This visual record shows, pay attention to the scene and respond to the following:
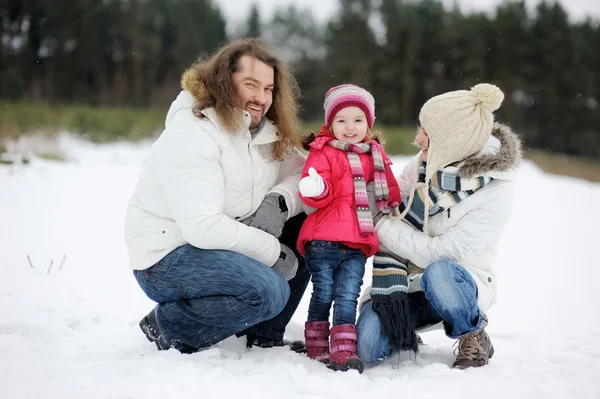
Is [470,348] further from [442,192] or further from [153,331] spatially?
[153,331]

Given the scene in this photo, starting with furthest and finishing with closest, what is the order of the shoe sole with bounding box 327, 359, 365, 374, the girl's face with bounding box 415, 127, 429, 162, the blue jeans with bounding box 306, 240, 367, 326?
the girl's face with bounding box 415, 127, 429, 162 → the blue jeans with bounding box 306, 240, 367, 326 → the shoe sole with bounding box 327, 359, 365, 374

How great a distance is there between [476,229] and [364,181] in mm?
565

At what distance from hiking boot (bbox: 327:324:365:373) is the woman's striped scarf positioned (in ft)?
0.57

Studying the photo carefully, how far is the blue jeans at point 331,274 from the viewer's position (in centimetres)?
271

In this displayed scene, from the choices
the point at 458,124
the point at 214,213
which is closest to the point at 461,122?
the point at 458,124

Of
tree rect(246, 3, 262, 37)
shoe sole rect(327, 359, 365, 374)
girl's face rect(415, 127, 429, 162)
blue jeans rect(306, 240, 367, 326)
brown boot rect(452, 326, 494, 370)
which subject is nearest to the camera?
shoe sole rect(327, 359, 365, 374)

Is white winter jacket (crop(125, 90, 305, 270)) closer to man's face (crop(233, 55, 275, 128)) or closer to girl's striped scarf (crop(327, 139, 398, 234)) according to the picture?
man's face (crop(233, 55, 275, 128))

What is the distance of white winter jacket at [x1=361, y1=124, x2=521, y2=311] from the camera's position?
8.59 feet

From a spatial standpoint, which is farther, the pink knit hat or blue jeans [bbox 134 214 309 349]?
the pink knit hat

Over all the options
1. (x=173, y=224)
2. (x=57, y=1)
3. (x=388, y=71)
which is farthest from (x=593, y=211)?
(x=57, y=1)

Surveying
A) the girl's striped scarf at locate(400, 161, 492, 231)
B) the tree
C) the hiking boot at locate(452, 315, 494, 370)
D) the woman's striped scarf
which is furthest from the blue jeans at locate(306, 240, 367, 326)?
the tree

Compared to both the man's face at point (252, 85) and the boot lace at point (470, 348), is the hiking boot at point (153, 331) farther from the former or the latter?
the boot lace at point (470, 348)

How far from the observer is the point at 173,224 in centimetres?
262

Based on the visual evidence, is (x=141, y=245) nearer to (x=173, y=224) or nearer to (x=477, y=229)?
(x=173, y=224)
